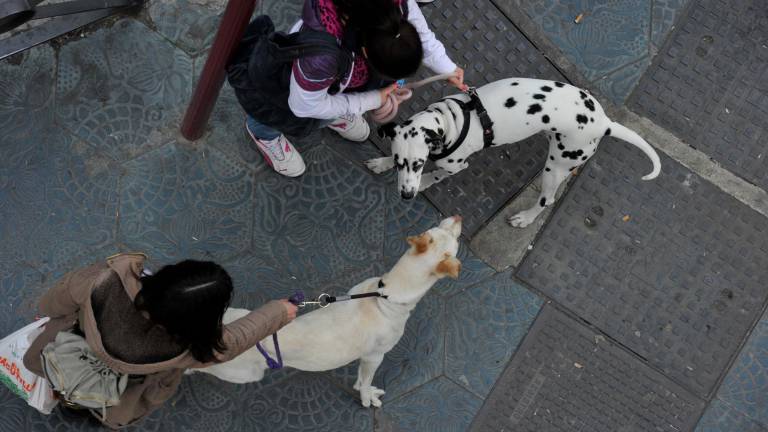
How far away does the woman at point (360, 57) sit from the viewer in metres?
2.47

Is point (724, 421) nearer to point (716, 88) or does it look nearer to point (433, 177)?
point (716, 88)

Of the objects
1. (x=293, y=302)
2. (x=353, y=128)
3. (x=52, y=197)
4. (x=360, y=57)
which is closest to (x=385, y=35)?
(x=360, y=57)

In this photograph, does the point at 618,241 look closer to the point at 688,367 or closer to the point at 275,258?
the point at 688,367

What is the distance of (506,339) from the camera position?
4328 millimetres

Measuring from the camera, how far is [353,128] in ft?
13.7

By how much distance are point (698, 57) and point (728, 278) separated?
66.9 inches

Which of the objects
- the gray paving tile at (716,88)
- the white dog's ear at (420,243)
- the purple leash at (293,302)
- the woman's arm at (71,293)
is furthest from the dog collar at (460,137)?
the woman's arm at (71,293)

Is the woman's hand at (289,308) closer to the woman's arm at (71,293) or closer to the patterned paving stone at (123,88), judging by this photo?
the woman's arm at (71,293)

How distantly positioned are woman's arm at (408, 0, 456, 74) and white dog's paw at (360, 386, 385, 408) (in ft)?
6.65

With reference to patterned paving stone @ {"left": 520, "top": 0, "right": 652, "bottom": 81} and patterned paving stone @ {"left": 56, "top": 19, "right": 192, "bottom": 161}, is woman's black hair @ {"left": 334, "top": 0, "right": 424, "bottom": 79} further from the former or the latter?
patterned paving stone @ {"left": 520, "top": 0, "right": 652, "bottom": 81}

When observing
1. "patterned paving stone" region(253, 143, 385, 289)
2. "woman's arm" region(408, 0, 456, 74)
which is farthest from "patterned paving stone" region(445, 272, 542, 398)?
"woman's arm" region(408, 0, 456, 74)

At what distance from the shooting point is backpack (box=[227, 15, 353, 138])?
256 centimetres

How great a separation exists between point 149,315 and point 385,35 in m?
1.40

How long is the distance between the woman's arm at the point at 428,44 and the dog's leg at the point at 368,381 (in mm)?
1674
